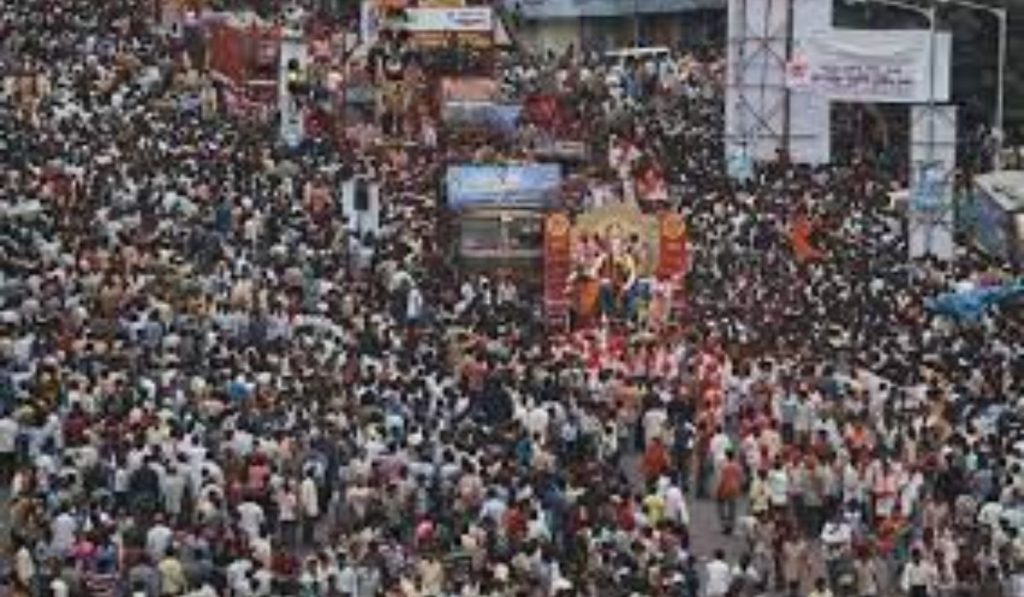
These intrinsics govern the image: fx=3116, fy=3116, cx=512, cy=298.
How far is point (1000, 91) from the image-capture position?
50312 mm

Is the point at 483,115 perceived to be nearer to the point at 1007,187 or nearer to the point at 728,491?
the point at 1007,187

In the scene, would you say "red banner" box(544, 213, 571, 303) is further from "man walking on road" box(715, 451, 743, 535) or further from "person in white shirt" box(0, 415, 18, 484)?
"person in white shirt" box(0, 415, 18, 484)

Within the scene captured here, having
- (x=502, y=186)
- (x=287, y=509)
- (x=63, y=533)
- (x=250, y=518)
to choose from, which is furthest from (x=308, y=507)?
(x=502, y=186)

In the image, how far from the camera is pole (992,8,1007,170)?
159 ft

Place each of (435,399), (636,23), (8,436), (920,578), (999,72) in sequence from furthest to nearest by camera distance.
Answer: (636,23), (999,72), (435,399), (8,436), (920,578)

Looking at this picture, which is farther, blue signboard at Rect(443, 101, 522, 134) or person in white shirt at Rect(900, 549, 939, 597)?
blue signboard at Rect(443, 101, 522, 134)

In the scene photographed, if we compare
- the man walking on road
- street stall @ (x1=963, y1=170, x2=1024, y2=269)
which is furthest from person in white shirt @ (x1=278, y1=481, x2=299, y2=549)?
street stall @ (x1=963, y1=170, x2=1024, y2=269)

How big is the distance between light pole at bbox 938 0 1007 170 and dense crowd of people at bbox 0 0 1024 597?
7231mm

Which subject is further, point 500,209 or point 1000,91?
point 1000,91

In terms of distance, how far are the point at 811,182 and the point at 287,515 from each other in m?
18.8

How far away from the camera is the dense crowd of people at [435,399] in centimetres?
2466

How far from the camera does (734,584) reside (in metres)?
24.3

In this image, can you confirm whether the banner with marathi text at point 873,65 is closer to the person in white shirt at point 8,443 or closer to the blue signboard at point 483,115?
the blue signboard at point 483,115

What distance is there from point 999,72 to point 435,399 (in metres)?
24.1
